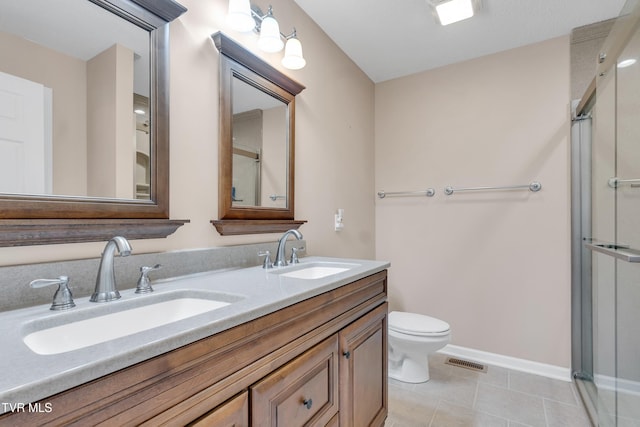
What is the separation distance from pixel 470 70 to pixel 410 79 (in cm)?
48

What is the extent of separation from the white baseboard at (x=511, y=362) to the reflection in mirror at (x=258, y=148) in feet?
6.19

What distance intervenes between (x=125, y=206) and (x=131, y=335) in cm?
58

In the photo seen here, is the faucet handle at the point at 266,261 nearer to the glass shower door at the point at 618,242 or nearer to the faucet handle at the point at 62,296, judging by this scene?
the faucet handle at the point at 62,296

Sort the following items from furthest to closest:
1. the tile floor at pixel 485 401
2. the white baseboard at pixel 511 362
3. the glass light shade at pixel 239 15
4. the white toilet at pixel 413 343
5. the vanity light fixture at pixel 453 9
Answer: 1. the white baseboard at pixel 511 362
2. the white toilet at pixel 413 343
3. the vanity light fixture at pixel 453 9
4. the tile floor at pixel 485 401
5. the glass light shade at pixel 239 15

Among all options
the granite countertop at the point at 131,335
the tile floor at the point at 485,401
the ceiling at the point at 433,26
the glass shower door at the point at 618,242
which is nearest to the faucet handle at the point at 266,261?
the granite countertop at the point at 131,335

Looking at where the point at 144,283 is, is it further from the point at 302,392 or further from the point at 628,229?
the point at 628,229

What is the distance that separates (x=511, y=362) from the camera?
231 centimetres

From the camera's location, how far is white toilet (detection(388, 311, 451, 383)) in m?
1.97

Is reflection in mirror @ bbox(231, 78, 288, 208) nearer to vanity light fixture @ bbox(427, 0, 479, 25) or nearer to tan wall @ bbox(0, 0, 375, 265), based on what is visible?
tan wall @ bbox(0, 0, 375, 265)

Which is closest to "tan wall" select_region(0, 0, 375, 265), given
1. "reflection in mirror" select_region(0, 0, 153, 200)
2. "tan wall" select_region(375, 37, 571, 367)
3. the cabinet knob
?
"reflection in mirror" select_region(0, 0, 153, 200)

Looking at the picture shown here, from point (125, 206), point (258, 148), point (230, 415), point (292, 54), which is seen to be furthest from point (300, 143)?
point (230, 415)

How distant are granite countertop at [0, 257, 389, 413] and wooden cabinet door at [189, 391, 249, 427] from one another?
17cm

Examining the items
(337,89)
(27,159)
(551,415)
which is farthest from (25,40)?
(551,415)

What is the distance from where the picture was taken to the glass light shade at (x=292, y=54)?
1.66m
